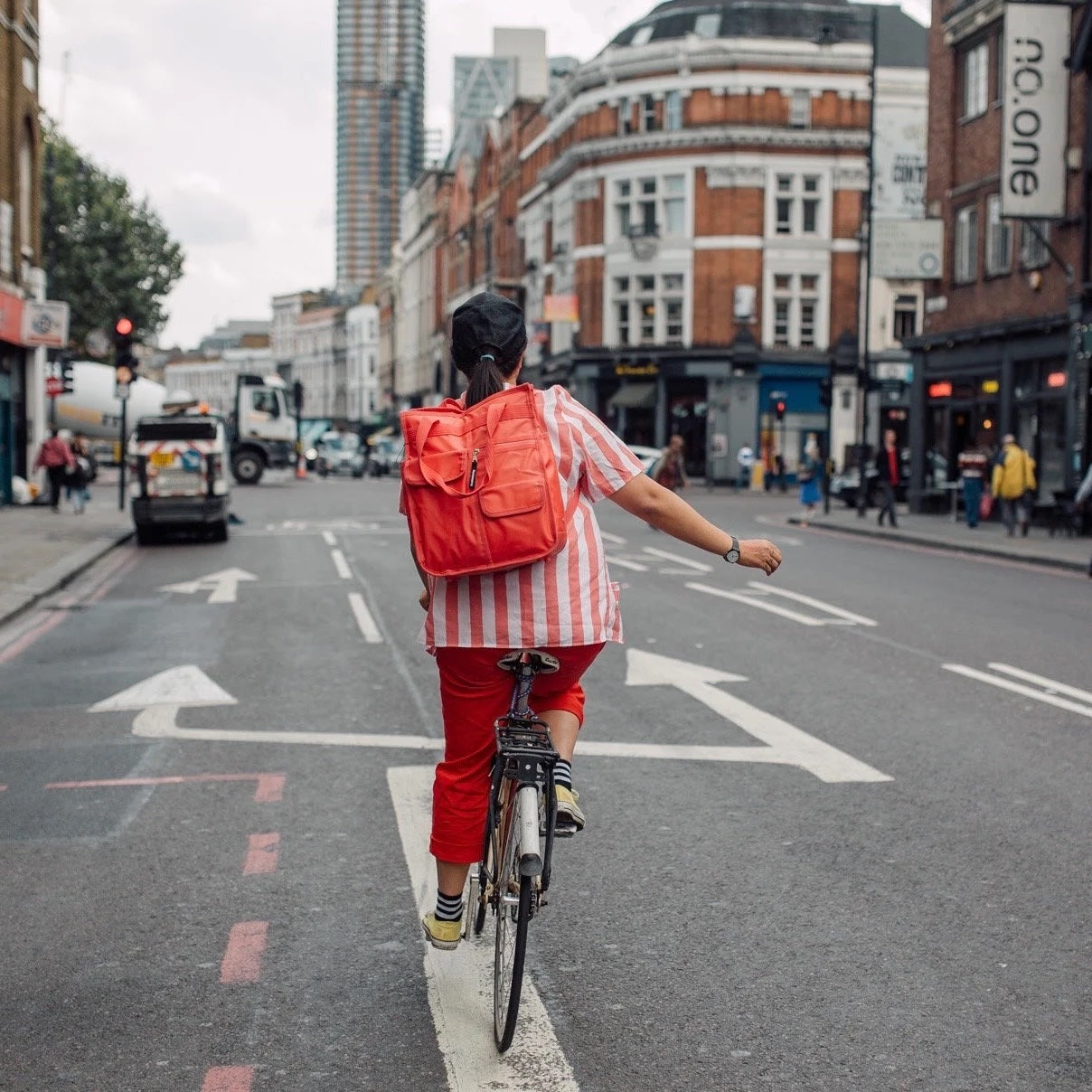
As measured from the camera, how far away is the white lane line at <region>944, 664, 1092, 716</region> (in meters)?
9.34

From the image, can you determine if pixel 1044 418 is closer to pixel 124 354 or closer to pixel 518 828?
pixel 124 354

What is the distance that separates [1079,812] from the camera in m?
6.59

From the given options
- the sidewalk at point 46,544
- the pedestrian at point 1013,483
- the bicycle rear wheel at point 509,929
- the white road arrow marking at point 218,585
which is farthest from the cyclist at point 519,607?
the pedestrian at point 1013,483

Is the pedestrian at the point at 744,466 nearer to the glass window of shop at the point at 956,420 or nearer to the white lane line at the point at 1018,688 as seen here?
the glass window of shop at the point at 956,420

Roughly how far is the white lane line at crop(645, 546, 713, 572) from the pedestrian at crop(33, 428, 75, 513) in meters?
13.4

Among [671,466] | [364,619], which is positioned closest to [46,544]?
[364,619]

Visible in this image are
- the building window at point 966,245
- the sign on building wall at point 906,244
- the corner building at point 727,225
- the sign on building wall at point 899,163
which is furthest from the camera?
the corner building at point 727,225

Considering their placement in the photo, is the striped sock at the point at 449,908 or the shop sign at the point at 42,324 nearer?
the striped sock at the point at 449,908

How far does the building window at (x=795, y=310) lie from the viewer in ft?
193

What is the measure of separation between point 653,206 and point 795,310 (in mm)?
6866

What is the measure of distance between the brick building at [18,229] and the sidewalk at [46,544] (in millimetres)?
1921

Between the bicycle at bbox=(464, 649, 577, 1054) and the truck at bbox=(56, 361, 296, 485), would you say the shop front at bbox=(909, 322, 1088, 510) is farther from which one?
the bicycle at bbox=(464, 649, 577, 1054)

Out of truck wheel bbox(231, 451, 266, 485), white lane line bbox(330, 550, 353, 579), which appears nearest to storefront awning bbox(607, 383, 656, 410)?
truck wheel bbox(231, 451, 266, 485)

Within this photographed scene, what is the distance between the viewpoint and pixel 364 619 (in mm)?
14328
